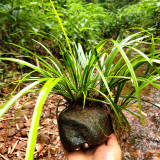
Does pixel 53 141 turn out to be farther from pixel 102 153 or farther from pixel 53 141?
pixel 102 153

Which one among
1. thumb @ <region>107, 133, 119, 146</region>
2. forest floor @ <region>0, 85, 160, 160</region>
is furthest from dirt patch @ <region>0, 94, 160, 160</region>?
thumb @ <region>107, 133, 119, 146</region>

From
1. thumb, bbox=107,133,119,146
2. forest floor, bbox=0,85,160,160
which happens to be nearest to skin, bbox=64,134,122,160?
thumb, bbox=107,133,119,146

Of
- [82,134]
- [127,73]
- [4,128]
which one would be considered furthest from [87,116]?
[4,128]

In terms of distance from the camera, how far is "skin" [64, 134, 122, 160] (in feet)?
1.66

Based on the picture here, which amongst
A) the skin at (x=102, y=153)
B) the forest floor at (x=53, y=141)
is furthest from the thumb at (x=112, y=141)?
the forest floor at (x=53, y=141)

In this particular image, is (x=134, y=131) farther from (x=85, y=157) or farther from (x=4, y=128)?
(x=4, y=128)

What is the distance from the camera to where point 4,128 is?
95cm

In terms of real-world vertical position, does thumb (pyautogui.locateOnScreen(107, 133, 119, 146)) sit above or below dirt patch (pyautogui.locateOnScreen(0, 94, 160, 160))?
above

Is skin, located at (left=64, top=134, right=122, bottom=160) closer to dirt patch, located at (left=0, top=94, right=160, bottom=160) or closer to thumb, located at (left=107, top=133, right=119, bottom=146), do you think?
thumb, located at (left=107, top=133, right=119, bottom=146)

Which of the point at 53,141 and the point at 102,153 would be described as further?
the point at 53,141

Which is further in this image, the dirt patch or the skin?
the dirt patch

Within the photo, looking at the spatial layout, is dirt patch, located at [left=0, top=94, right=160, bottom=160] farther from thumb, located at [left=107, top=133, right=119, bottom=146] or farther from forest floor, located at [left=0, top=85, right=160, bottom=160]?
thumb, located at [left=107, top=133, right=119, bottom=146]

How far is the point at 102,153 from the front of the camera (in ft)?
1.73

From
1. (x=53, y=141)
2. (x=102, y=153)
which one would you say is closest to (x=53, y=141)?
(x=53, y=141)
